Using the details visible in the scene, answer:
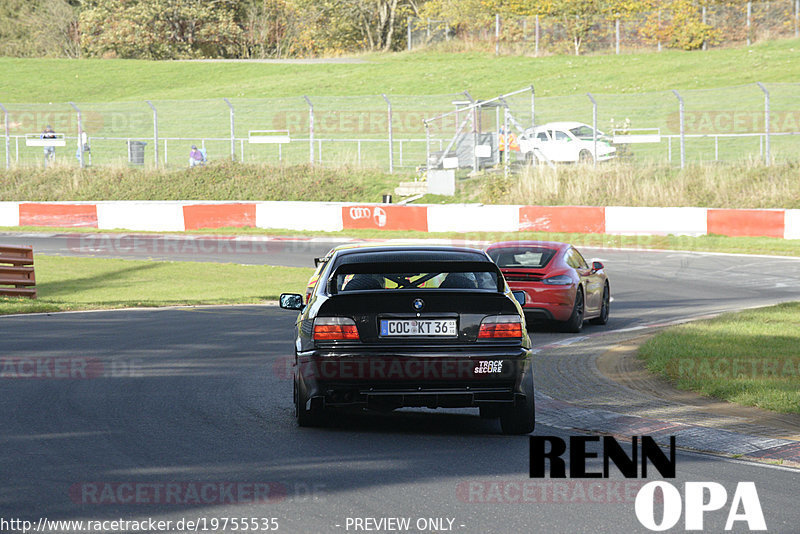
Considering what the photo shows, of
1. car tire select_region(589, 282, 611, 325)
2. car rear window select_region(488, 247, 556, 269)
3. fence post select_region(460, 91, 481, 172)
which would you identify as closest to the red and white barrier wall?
fence post select_region(460, 91, 481, 172)

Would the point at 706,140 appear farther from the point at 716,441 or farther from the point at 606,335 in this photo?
the point at 716,441

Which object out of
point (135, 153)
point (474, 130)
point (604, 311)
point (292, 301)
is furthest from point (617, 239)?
point (135, 153)

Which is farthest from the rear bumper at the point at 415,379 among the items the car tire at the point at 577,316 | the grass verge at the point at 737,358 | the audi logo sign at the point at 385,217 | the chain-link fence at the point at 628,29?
the chain-link fence at the point at 628,29

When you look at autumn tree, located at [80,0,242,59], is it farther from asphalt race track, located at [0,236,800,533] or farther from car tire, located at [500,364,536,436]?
car tire, located at [500,364,536,436]

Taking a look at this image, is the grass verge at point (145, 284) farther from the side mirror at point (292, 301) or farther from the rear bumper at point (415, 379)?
the rear bumper at point (415, 379)

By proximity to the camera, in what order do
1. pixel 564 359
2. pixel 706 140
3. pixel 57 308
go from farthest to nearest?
pixel 706 140 → pixel 57 308 → pixel 564 359

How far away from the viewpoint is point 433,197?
3878 cm

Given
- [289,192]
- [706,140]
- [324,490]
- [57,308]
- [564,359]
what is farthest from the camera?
[706,140]

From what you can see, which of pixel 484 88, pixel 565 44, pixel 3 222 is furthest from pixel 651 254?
pixel 565 44

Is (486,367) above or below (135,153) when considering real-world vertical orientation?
below

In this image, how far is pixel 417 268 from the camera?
28.5ft

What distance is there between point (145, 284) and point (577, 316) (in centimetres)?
1071

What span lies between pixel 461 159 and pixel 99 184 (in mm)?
14797

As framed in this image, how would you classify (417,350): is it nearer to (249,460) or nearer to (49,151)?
(249,460)
